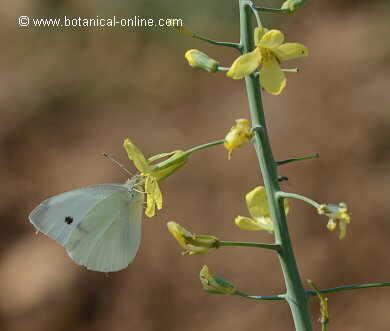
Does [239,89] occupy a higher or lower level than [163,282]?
higher

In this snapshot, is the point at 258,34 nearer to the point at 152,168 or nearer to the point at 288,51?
the point at 288,51

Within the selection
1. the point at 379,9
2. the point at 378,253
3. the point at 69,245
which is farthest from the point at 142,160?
the point at 379,9

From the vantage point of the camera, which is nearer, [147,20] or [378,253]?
[378,253]

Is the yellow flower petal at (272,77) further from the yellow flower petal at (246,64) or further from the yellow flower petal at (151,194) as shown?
the yellow flower petal at (151,194)

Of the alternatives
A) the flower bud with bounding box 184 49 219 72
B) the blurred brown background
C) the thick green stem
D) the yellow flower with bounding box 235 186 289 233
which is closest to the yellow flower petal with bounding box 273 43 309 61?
the thick green stem

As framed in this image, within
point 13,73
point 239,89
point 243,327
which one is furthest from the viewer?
point 13,73

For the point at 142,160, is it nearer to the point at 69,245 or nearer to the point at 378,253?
the point at 69,245

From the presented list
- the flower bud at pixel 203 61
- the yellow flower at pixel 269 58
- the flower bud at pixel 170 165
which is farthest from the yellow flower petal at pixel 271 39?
the flower bud at pixel 170 165
